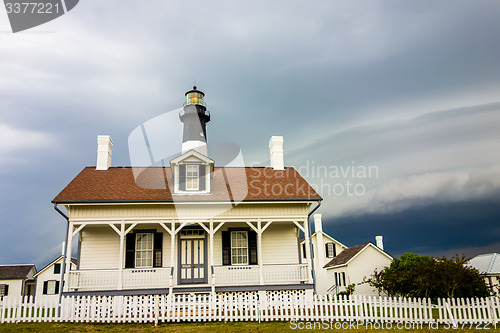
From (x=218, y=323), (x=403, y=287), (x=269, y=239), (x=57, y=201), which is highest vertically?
(x=57, y=201)

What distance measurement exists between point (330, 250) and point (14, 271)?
3645cm

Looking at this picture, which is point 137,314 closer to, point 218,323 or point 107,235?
point 218,323

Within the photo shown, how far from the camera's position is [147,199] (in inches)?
655

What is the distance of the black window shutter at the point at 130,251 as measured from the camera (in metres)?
17.3

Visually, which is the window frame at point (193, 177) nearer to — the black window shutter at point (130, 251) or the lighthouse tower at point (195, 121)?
the black window shutter at point (130, 251)

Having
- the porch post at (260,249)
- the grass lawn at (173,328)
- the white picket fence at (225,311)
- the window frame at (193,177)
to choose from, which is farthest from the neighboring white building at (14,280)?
the porch post at (260,249)

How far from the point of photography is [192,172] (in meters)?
18.3

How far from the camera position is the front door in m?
17.4

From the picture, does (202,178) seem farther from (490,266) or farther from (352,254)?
Result: (490,266)

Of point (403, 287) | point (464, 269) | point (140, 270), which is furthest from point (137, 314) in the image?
point (464, 269)

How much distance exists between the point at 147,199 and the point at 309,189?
294 inches

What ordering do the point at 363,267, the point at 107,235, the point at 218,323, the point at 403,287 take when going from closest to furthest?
1. the point at 218,323
2. the point at 403,287
3. the point at 107,235
4. the point at 363,267

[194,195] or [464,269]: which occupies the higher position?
[194,195]

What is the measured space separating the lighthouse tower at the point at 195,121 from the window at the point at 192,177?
23.1ft
